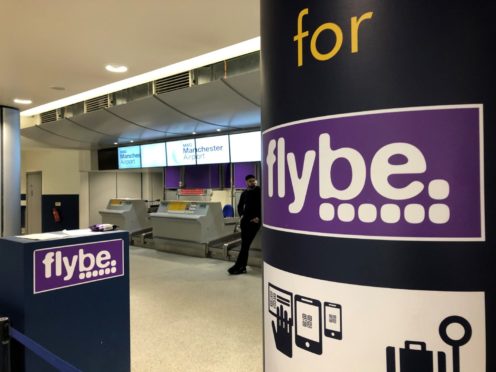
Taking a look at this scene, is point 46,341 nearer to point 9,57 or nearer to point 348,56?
point 348,56

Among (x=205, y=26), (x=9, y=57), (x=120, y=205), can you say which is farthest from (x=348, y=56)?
A: (x=120, y=205)

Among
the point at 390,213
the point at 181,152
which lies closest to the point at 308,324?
the point at 390,213

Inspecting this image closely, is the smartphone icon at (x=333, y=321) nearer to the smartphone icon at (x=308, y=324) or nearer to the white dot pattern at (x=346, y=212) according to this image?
the smartphone icon at (x=308, y=324)

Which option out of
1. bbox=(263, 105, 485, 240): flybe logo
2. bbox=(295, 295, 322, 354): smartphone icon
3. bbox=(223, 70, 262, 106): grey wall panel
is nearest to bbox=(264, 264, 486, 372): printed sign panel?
bbox=(295, 295, 322, 354): smartphone icon

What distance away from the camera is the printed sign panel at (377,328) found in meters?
0.91

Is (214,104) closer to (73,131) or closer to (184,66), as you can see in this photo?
(184,66)

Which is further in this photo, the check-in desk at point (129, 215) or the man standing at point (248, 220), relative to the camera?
the check-in desk at point (129, 215)

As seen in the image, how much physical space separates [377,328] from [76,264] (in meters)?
1.87

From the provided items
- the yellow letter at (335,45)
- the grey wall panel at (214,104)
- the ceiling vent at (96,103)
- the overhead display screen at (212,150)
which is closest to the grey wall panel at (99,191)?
the overhead display screen at (212,150)

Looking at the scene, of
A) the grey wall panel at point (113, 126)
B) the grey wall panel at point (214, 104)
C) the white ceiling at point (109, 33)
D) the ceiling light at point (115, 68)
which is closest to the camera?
the white ceiling at point (109, 33)

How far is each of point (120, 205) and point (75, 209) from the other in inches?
104

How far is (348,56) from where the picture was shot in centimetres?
100

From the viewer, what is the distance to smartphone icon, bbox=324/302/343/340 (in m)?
1.02

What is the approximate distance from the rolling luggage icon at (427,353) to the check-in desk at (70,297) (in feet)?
6.09
